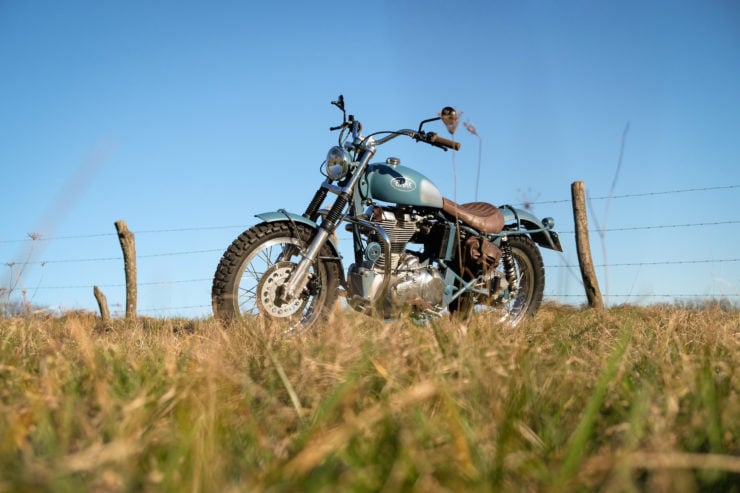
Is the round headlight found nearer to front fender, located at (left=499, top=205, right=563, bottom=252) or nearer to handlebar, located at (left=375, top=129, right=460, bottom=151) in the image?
handlebar, located at (left=375, top=129, right=460, bottom=151)

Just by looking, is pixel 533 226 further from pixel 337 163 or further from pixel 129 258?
pixel 129 258

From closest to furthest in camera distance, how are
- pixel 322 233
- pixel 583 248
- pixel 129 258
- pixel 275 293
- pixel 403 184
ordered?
pixel 275 293 < pixel 322 233 < pixel 403 184 < pixel 583 248 < pixel 129 258

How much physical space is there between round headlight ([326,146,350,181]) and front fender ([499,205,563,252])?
166 centimetres

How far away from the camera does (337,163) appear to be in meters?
4.37

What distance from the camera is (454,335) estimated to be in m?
2.09

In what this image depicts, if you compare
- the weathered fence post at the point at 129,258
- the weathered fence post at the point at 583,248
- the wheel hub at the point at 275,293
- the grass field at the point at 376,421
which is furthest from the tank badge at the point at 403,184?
the weathered fence post at the point at 129,258

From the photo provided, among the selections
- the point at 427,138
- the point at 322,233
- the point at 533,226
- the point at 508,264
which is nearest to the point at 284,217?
the point at 322,233

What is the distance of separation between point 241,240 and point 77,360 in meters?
1.81

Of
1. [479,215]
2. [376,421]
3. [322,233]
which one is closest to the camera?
[376,421]

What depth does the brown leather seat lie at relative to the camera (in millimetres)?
4800

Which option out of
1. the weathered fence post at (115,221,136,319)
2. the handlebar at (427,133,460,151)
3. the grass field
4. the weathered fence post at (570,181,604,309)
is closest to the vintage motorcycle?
the handlebar at (427,133,460,151)

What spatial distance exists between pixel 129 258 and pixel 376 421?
8.95 metres

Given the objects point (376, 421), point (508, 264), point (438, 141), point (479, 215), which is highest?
point (438, 141)

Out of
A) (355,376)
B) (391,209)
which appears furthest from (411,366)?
(391,209)
